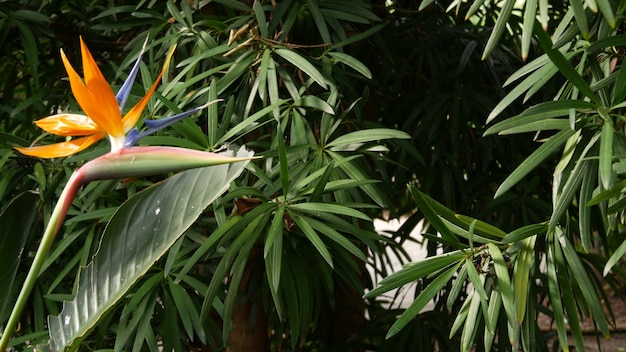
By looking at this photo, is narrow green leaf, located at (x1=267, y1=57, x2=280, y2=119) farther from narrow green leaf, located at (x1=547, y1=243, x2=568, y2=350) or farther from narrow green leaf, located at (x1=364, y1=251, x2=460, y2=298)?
narrow green leaf, located at (x1=547, y1=243, x2=568, y2=350)

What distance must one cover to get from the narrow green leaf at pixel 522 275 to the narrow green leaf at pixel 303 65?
0.35 meters

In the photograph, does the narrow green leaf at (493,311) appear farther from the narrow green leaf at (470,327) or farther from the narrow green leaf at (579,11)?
the narrow green leaf at (579,11)

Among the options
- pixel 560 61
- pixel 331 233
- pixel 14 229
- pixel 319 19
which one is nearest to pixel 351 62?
pixel 319 19

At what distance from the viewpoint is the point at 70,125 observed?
23.2 inches

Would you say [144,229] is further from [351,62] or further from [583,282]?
[351,62]

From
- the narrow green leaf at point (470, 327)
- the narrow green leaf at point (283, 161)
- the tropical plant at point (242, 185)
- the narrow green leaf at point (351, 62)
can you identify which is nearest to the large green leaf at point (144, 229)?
the tropical plant at point (242, 185)

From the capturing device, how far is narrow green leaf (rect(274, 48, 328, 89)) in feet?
3.60

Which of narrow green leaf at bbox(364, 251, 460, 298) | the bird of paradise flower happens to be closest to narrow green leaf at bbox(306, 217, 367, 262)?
narrow green leaf at bbox(364, 251, 460, 298)

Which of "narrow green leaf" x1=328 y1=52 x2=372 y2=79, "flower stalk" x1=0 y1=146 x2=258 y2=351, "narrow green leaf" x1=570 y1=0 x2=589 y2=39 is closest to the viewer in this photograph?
"flower stalk" x1=0 y1=146 x2=258 y2=351

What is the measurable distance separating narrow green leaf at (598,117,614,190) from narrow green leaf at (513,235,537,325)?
0.14 meters

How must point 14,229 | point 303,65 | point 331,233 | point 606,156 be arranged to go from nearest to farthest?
point 14,229 → point 606,156 → point 331,233 → point 303,65

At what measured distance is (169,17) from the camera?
1323mm

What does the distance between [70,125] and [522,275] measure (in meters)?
0.55

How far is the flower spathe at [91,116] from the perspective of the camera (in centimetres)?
54
